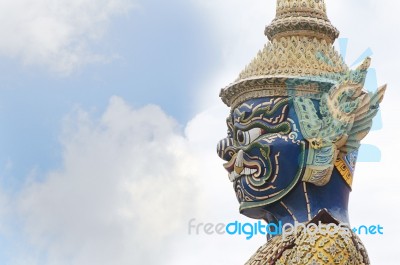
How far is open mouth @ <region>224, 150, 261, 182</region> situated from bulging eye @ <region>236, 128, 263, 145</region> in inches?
5.3

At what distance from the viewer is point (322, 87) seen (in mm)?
15430

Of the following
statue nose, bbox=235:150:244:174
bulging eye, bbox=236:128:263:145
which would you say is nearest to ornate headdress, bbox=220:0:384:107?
bulging eye, bbox=236:128:263:145

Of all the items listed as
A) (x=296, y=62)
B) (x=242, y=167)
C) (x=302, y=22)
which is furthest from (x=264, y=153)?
(x=302, y=22)

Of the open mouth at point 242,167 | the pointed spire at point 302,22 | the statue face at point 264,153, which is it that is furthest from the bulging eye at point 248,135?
the pointed spire at point 302,22

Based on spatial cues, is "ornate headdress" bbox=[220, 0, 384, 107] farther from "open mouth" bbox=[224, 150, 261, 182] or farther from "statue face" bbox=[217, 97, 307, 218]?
"open mouth" bbox=[224, 150, 261, 182]

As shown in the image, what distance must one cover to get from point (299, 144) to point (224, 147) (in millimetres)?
1066

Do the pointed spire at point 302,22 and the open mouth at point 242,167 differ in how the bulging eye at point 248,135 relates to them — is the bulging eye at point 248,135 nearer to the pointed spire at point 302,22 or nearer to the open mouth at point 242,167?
the open mouth at point 242,167

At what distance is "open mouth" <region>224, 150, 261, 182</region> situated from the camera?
15.3 m

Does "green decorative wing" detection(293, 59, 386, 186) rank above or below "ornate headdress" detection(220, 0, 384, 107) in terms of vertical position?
below

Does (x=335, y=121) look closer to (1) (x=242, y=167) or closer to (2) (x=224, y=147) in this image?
(1) (x=242, y=167)

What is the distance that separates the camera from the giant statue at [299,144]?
14.9 metres

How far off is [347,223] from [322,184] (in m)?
0.54

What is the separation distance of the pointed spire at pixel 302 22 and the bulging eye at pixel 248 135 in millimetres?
1328

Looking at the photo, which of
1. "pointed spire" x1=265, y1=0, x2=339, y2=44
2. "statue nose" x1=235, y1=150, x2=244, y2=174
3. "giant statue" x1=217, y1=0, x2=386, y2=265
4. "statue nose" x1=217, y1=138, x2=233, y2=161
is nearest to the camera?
"giant statue" x1=217, y1=0, x2=386, y2=265
